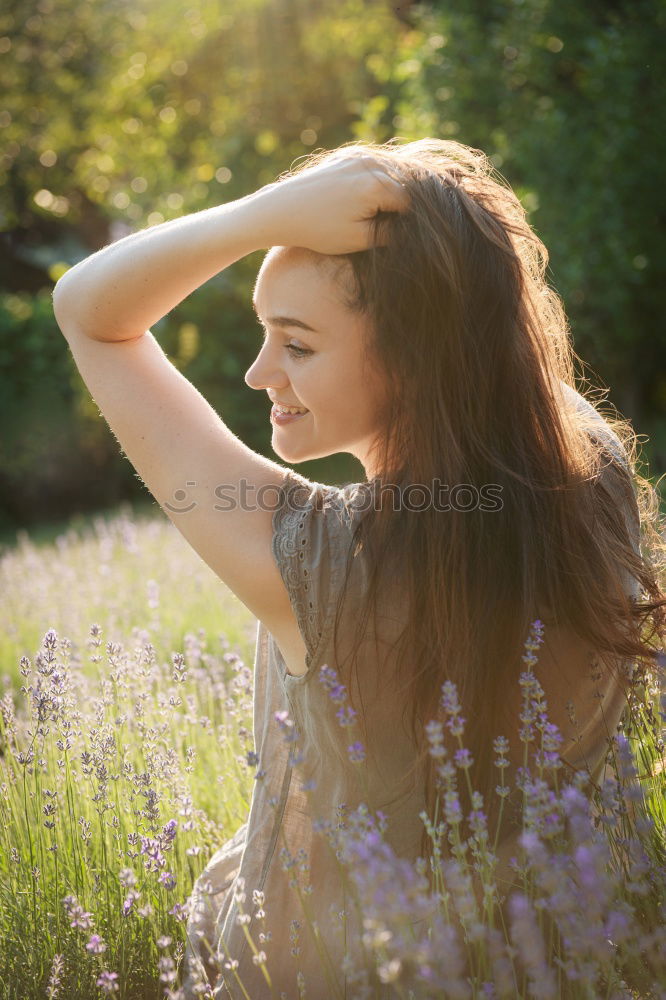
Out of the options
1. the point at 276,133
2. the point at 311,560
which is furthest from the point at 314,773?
the point at 276,133

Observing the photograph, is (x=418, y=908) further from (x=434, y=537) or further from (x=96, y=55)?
(x=96, y=55)

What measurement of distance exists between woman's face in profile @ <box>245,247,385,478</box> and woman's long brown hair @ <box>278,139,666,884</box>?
0.12 feet

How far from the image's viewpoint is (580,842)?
1388 mm

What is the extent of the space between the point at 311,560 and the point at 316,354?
1.46ft

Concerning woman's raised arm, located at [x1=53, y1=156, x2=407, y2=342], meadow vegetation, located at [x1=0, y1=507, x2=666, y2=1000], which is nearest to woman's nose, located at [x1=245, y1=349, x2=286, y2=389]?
woman's raised arm, located at [x1=53, y1=156, x2=407, y2=342]

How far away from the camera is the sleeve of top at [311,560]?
1.58 m

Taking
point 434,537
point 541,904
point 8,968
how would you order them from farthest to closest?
point 8,968 < point 434,537 < point 541,904

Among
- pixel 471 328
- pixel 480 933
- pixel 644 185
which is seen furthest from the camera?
pixel 644 185

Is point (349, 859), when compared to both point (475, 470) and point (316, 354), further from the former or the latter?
point (316, 354)

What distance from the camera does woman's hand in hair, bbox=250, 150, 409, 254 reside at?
1687 millimetres

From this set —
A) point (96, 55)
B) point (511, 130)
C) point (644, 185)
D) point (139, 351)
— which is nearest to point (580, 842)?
point (139, 351)

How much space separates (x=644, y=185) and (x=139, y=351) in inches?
291

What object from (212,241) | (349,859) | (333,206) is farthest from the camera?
(212,241)

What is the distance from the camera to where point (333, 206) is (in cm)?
169
